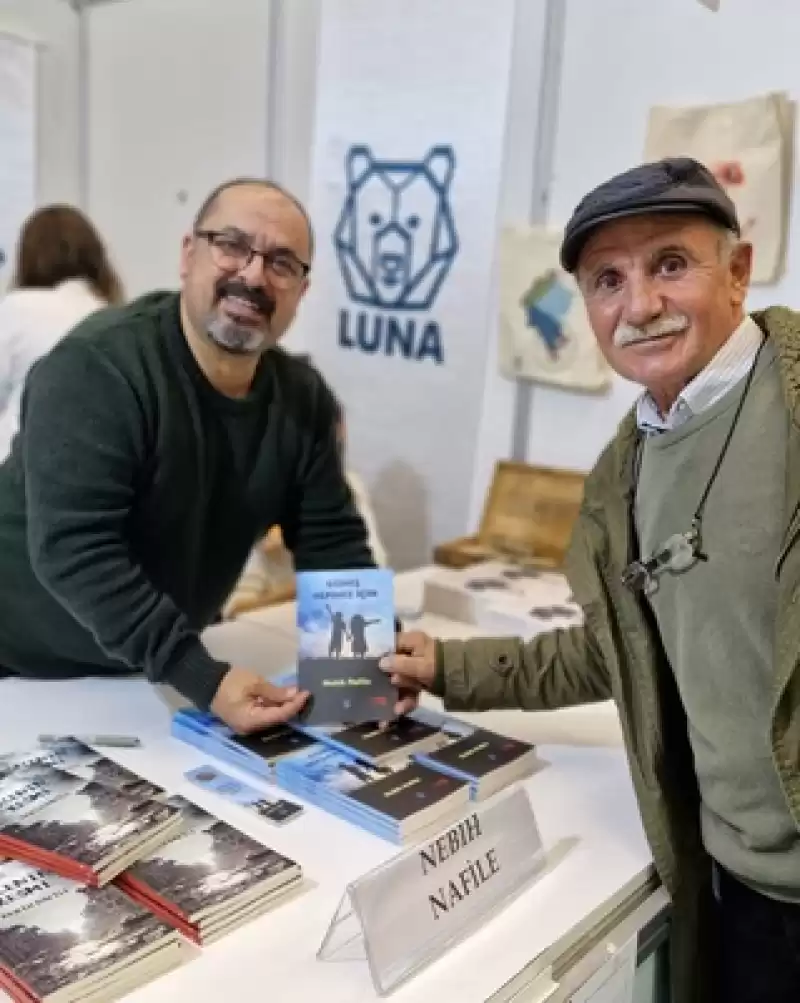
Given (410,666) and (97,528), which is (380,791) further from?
(97,528)

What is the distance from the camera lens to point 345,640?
139 cm

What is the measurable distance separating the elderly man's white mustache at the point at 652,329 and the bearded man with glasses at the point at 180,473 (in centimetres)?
60

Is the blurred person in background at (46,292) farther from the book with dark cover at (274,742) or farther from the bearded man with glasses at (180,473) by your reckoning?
the book with dark cover at (274,742)

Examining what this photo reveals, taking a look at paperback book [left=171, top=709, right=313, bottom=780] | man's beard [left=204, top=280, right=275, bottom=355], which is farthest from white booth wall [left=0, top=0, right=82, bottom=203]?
paperback book [left=171, top=709, right=313, bottom=780]

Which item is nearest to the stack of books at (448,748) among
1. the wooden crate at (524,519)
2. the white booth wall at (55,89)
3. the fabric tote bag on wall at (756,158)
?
the wooden crate at (524,519)

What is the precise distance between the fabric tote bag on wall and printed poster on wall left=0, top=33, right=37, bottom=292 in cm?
246

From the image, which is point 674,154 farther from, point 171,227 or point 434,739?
point 171,227

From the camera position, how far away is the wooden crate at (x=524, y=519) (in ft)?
8.61

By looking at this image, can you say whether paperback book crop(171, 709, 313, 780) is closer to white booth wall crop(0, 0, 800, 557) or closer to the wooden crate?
the wooden crate

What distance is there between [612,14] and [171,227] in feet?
5.90

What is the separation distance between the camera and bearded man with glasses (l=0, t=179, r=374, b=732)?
4.51ft

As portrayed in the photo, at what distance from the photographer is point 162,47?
11.7ft

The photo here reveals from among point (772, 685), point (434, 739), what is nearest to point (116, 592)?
point (434, 739)

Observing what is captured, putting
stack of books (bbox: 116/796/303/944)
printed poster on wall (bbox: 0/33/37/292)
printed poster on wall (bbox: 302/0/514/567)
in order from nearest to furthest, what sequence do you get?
stack of books (bbox: 116/796/303/944) < printed poster on wall (bbox: 302/0/514/567) < printed poster on wall (bbox: 0/33/37/292)
